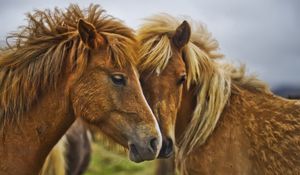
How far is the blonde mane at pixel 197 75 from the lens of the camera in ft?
19.7

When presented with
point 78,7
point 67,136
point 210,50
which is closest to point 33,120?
point 78,7

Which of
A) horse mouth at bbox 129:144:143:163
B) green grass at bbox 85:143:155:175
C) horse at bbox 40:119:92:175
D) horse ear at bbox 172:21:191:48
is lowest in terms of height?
green grass at bbox 85:143:155:175

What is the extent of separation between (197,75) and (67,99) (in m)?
1.79

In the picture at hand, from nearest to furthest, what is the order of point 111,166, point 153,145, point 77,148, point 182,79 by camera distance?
point 153,145 < point 182,79 < point 77,148 < point 111,166

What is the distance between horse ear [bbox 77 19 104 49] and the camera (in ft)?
16.0

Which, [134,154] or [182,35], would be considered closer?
[134,154]

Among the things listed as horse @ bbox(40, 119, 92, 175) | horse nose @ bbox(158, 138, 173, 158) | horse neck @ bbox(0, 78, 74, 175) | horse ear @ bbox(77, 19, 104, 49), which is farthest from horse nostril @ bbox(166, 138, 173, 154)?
horse @ bbox(40, 119, 92, 175)

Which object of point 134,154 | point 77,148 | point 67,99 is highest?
point 67,99

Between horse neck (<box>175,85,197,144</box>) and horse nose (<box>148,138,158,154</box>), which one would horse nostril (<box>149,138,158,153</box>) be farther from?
horse neck (<box>175,85,197,144</box>)

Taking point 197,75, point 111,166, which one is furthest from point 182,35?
point 111,166

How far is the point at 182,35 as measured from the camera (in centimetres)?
616

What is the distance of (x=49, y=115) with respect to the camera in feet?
16.1

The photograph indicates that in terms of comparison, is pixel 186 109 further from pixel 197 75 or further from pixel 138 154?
pixel 138 154

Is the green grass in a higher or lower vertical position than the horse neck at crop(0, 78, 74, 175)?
lower
